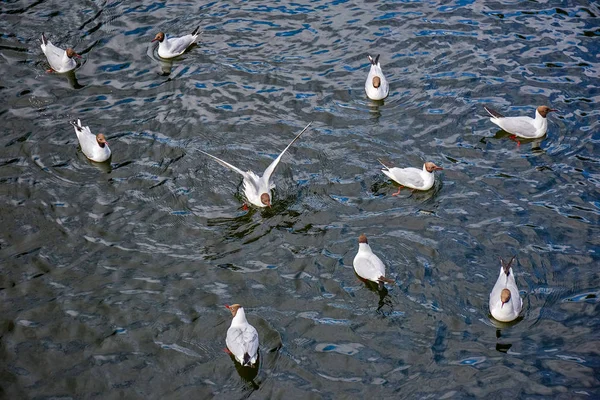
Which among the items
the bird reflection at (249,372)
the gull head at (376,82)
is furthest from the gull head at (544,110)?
the bird reflection at (249,372)

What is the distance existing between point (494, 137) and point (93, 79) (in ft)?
30.1

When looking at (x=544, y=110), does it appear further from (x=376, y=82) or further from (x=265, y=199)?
(x=265, y=199)

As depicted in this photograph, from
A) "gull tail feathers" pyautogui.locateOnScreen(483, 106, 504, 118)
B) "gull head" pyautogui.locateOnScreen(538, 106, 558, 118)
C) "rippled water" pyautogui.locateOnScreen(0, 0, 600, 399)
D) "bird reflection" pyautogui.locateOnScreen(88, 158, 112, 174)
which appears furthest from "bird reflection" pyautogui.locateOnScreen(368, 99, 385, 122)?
"bird reflection" pyautogui.locateOnScreen(88, 158, 112, 174)

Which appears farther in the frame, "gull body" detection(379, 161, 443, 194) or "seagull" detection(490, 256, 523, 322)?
"gull body" detection(379, 161, 443, 194)

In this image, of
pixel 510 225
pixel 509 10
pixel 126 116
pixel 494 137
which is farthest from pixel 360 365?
pixel 509 10

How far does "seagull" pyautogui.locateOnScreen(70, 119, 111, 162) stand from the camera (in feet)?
45.3

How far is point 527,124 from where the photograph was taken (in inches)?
565

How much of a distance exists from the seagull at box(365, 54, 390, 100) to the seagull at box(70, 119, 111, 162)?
572cm

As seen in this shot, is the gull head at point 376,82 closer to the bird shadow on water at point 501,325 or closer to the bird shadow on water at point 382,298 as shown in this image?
the bird shadow on water at point 382,298

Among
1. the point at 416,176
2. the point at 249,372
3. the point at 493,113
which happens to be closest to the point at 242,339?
the point at 249,372

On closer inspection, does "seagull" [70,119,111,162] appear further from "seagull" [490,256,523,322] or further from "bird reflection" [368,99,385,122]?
"seagull" [490,256,523,322]

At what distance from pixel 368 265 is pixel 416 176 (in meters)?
2.67

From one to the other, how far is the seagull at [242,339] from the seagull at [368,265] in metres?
2.16

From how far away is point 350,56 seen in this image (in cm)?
1686
